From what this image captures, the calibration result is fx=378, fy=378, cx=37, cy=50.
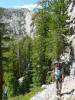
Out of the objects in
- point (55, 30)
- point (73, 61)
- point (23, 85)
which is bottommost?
point (23, 85)

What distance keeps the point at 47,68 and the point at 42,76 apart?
6.15 feet

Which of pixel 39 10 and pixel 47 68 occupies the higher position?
pixel 39 10

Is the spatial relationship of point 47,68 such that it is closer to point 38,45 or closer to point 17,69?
point 38,45

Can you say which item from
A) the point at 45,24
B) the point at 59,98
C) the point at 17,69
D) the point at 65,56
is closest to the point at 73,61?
the point at 65,56

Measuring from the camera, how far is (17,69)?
7625 centimetres

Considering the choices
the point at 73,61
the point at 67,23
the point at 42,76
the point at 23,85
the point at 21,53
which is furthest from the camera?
the point at 21,53

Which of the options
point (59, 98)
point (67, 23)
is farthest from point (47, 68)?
point (59, 98)

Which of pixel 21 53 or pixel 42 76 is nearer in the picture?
pixel 42 76

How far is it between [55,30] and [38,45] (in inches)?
423

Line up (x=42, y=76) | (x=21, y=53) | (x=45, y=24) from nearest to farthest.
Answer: (x=45, y=24)
(x=42, y=76)
(x=21, y=53)

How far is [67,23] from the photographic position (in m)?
57.6

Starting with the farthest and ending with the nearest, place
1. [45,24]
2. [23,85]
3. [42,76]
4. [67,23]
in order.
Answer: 1. [23,85]
2. [42,76]
3. [45,24]
4. [67,23]

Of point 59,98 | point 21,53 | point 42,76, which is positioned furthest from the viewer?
point 21,53

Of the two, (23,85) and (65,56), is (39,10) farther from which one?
(23,85)
